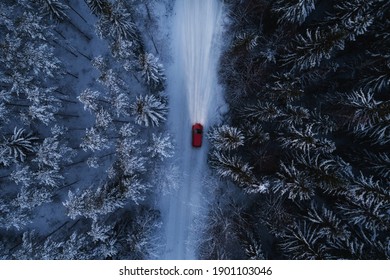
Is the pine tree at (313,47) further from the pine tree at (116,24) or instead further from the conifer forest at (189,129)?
the pine tree at (116,24)

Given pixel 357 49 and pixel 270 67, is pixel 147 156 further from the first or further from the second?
pixel 357 49

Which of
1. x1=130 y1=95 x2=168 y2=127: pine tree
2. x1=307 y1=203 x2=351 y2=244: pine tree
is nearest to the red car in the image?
x1=130 y1=95 x2=168 y2=127: pine tree

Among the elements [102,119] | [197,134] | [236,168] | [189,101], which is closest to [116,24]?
[102,119]

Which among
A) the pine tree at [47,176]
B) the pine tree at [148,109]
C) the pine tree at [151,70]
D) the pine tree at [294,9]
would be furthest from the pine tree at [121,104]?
the pine tree at [294,9]

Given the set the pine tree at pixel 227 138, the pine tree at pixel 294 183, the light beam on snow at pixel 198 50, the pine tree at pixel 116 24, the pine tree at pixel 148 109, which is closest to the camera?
the pine tree at pixel 294 183

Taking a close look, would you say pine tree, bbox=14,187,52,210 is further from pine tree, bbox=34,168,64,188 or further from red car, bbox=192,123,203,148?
red car, bbox=192,123,203,148

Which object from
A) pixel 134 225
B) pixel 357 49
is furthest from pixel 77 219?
pixel 357 49
